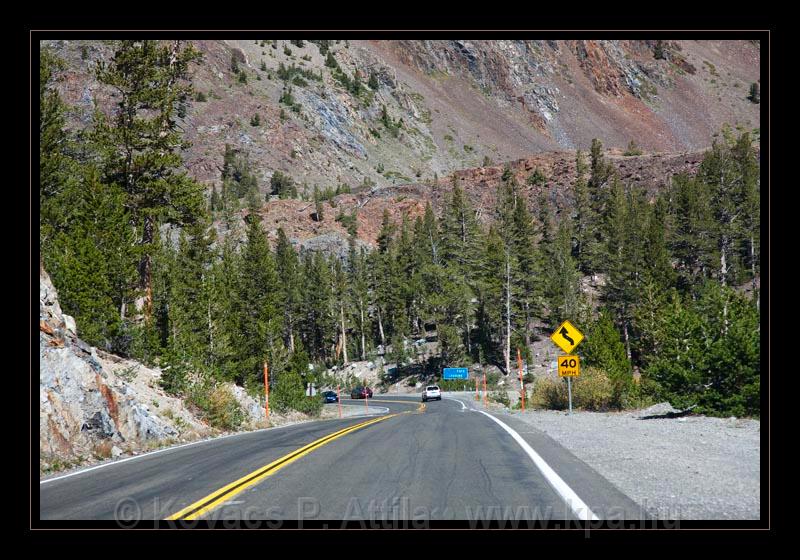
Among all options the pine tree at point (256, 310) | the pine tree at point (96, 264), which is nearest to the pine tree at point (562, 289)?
the pine tree at point (256, 310)

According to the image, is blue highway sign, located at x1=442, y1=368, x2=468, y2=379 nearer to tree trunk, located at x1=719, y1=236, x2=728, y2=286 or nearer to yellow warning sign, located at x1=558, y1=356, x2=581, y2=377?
tree trunk, located at x1=719, y1=236, x2=728, y2=286

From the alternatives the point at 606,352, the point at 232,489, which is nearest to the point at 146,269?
the point at 606,352

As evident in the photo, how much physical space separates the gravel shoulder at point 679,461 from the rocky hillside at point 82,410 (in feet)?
33.4

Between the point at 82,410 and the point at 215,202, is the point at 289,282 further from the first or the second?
the point at 82,410

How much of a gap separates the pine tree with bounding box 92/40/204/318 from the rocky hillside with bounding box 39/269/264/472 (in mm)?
14376

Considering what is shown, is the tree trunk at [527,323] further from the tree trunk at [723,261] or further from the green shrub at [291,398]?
the green shrub at [291,398]

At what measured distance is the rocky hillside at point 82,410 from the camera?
13445mm

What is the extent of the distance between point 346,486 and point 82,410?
9.65 m

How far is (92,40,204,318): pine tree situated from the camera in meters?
32.0

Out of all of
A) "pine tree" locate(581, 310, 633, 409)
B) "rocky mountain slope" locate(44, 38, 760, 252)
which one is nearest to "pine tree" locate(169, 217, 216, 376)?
"pine tree" locate(581, 310, 633, 409)

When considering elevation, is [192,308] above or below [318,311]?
above

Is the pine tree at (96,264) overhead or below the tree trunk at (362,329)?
overhead

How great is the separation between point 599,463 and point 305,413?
3047cm

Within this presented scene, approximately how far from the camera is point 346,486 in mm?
8125
